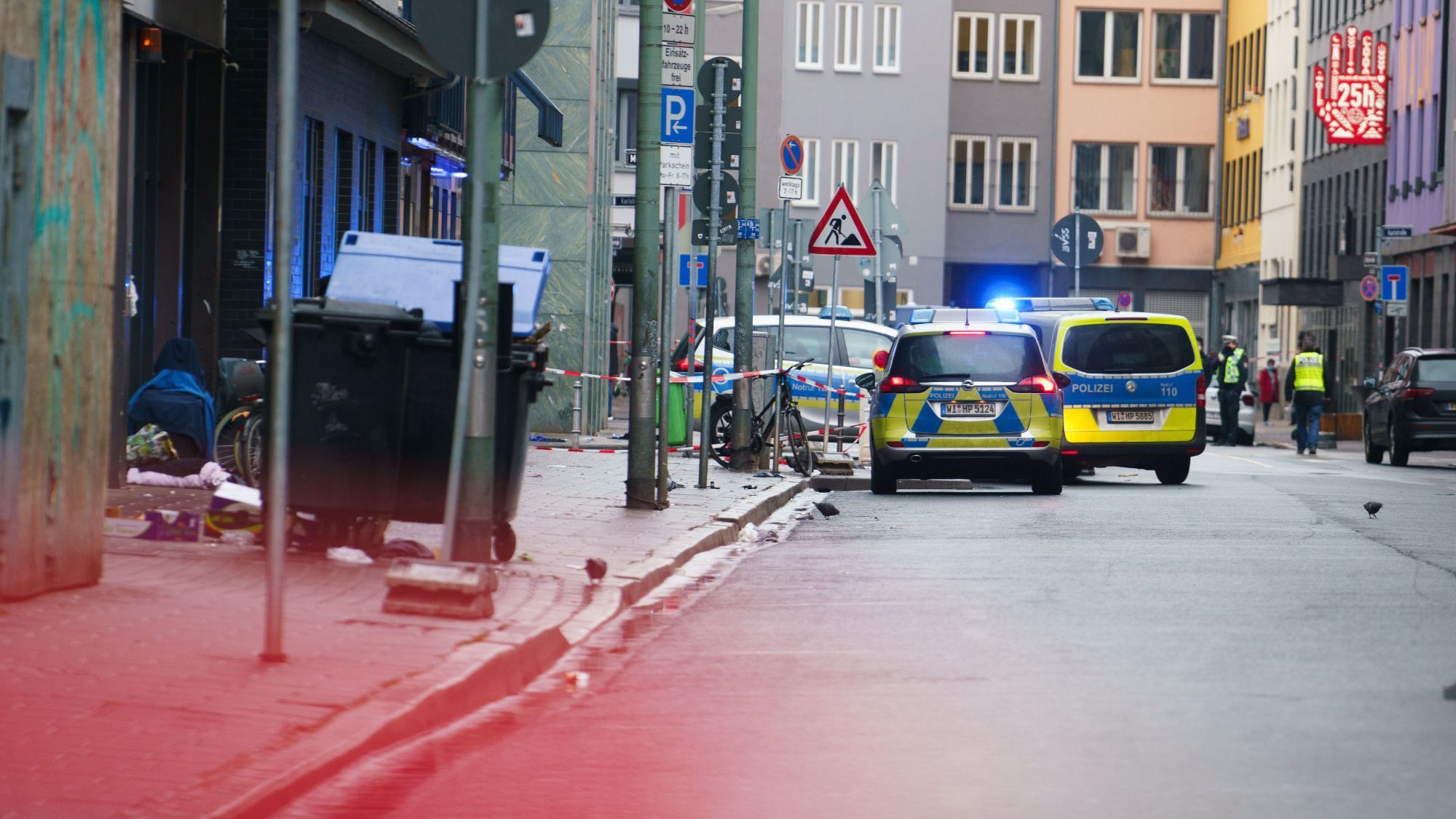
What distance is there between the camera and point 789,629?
35.6 feet

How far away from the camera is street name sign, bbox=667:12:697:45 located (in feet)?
62.2

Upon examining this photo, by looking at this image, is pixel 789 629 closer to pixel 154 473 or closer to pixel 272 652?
pixel 272 652

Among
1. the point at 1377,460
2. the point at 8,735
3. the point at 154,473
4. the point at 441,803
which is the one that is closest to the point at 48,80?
the point at 8,735

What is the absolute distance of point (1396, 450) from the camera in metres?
35.0

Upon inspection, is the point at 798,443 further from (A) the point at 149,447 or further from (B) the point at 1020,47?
(B) the point at 1020,47

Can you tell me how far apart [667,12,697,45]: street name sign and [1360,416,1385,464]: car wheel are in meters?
20.1

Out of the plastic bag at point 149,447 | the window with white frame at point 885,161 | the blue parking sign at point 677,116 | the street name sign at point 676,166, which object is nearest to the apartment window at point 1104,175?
the window with white frame at point 885,161

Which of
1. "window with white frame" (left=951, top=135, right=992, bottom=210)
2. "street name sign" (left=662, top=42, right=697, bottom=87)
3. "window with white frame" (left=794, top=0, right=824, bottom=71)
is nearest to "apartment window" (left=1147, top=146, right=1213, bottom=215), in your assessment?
"window with white frame" (left=951, top=135, right=992, bottom=210)

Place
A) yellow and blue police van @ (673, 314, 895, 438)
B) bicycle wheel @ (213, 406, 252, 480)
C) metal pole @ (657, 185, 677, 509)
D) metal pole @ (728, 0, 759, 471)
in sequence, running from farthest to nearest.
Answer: yellow and blue police van @ (673, 314, 895, 438)
metal pole @ (728, 0, 759, 471)
metal pole @ (657, 185, 677, 509)
bicycle wheel @ (213, 406, 252, 480)

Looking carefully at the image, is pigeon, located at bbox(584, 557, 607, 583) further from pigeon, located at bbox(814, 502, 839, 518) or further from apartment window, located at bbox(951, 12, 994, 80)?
apartment window, located at bbox(951, 12, 994, 80)

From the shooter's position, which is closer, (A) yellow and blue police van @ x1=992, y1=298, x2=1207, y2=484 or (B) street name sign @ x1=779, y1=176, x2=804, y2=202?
(A) yellow and blue police van @ x1=992, y1=298, x2=1207, y2=484

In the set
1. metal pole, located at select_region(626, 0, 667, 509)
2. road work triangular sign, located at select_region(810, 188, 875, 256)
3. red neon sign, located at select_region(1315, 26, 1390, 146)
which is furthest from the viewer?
red neon sign, located at select_region(1315, 26, 1390, 146)

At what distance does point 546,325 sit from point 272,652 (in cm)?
543

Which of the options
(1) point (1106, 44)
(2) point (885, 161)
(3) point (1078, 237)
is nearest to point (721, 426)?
(3) point (1078, 237)
